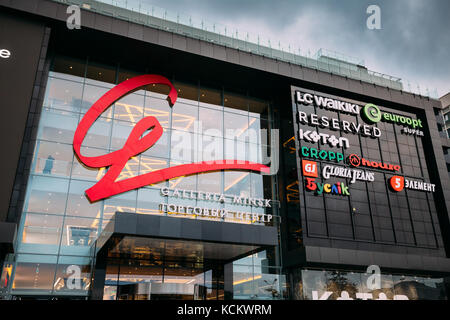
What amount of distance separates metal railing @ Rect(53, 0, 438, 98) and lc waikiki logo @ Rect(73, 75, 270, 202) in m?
4.93

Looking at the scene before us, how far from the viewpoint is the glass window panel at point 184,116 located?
29.1 meters

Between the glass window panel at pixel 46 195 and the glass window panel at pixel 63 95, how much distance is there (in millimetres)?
5272

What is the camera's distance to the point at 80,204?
79.3 feet

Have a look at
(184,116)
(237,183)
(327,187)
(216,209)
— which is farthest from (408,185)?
(184,116)

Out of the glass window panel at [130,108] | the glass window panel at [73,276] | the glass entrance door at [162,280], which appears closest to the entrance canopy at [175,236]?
the glass entrance door at [162,280]

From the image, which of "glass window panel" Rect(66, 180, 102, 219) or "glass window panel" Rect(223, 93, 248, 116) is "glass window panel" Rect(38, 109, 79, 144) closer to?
"glass window panel" Rect(66, 180, 102, 219)

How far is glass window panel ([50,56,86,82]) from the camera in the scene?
88.9 ft

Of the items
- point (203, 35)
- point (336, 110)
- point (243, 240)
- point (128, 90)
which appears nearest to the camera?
point (243, 240)

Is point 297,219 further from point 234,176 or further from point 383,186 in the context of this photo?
point 383,186

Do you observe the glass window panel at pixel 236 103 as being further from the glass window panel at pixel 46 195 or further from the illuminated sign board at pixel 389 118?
the glass window panel at pixel 46 195

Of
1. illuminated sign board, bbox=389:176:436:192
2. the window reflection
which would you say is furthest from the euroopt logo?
the window reflection

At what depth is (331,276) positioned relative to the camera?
93.7ft
